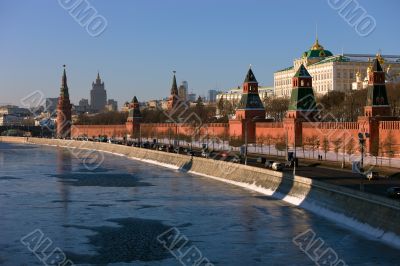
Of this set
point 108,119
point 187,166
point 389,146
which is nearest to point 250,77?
point 187,166

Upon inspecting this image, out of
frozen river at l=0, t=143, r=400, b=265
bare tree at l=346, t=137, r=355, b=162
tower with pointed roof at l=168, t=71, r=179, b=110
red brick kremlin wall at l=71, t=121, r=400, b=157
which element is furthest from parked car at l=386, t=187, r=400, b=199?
tower with pointed roof at l=168, t=71, r=179, b=110

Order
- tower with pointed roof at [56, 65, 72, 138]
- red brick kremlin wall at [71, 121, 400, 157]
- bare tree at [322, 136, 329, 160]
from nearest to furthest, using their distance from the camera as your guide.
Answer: red brick kremlin wall at [71, 121, 400, 157] → bare tree at [322, 136, 329, 160] → tower with pointed roof at [56, 65, 72, 138]

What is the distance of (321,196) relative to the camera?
3247cm

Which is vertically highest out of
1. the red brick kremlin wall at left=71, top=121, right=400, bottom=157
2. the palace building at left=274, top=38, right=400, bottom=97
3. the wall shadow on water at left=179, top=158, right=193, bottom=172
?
the palace building at left=274, top=38, right=400, bottom=97

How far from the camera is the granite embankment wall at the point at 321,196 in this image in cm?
2572

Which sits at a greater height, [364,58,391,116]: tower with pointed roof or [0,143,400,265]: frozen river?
[364,58,391,116]: tower with pointed roof

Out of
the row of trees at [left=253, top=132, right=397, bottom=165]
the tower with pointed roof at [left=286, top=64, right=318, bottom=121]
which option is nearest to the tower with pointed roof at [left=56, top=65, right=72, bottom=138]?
the row of trees at [left=253, top=132, right=397, bottom=165]

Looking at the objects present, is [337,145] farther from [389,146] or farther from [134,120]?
[134,120]

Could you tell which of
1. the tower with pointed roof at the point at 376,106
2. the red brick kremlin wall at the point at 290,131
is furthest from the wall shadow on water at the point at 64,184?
the tower with pointed roof at the point at 376,106

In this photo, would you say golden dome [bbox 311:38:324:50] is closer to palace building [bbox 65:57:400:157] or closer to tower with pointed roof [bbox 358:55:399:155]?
palace building [bbox 65:57:400:157]

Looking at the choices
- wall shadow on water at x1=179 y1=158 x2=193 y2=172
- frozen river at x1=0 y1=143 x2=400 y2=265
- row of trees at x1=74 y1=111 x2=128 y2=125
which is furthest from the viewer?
row of trees at x1=74 y1=111 x2=128 y2=125

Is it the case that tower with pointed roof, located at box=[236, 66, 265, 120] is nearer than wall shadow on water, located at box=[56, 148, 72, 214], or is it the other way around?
wall shadow on water, located at box=[56, 148, 72, 214]

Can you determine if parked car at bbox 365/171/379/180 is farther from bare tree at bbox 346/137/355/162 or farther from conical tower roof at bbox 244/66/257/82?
conical tower roof at bbox 244/66/257/82

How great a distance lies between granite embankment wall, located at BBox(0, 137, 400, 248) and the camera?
25.7m
